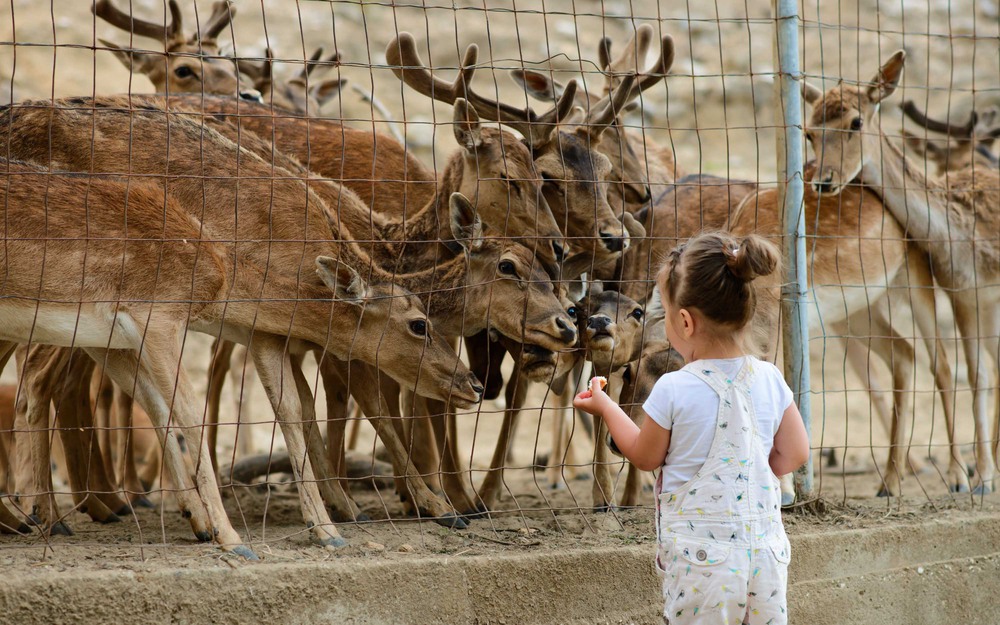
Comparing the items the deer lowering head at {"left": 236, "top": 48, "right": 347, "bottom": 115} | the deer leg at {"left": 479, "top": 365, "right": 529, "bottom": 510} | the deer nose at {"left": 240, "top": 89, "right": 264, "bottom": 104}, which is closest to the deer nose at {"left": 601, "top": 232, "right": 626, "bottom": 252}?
the deer leg at {"left": 479, "top": 365, "right": 529, "bottom": 510}

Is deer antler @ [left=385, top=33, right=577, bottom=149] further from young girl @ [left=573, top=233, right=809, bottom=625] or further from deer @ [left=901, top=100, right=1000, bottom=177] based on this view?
deer @ [left=901, top=100, right=1000, bottom=177]

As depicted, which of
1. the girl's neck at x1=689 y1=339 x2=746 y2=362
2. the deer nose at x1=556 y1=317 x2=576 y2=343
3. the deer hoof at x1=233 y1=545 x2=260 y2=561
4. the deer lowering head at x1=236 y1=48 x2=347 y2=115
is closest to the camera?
the girl's neck at x1=689 y1=339 x2=746 y2=362

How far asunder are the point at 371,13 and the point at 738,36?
6755 millimetres

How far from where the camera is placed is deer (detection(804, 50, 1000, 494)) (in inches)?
284

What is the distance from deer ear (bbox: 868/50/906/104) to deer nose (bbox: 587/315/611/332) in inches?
106

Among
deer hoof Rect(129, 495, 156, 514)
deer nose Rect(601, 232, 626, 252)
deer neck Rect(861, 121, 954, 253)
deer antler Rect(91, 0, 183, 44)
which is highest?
deer antler Rect(91, 0, 183, 44)

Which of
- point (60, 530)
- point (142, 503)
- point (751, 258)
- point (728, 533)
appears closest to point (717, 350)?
point (751, 258)

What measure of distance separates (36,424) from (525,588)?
3.04 meters

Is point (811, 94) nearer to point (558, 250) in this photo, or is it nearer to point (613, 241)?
point (613, 241)

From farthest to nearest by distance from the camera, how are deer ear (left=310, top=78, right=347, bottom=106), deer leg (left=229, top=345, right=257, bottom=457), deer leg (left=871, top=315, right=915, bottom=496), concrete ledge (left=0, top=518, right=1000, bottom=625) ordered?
deer ear (left=310, top=78, right=347, bottom=106) → deer leg (left=229, top=345, right=257, bottom=457) → deer leg (left=871, top=315, right=915, bottom=496) → concrete ledge (left=0, top=518, right=1000, bottom=625)

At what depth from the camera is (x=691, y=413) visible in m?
3.48

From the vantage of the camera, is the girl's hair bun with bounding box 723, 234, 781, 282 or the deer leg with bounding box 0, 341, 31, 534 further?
the deer leg with bounding box 0, 341, 31, 534

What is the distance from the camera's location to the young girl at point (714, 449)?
11.3ft

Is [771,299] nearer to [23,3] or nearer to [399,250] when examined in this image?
[399,250]
